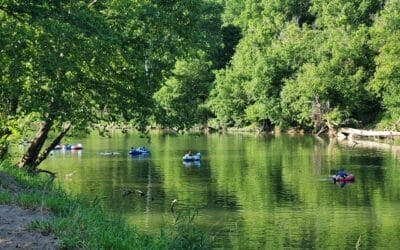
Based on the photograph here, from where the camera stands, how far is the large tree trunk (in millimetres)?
23350

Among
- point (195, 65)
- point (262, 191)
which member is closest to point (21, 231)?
point (262, 191)

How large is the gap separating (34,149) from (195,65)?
68943 millimetres

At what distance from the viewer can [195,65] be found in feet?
302

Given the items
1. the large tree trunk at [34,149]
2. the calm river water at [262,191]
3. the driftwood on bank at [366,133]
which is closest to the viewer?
the calm river water at [262,191]

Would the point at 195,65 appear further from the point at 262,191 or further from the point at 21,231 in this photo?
the point at 21,231

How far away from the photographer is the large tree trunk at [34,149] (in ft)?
76.6

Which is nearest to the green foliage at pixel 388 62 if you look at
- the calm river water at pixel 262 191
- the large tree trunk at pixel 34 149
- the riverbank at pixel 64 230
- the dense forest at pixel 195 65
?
the dense forest at pixel 195 65

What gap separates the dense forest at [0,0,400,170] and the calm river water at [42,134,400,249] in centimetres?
392

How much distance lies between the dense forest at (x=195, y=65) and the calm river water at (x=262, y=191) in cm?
392

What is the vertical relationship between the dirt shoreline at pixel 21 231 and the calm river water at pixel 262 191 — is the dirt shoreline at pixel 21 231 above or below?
above

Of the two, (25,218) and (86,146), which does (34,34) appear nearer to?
(25,218)

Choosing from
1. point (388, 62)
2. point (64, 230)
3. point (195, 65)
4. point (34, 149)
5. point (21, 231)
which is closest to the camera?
point (21, 231)

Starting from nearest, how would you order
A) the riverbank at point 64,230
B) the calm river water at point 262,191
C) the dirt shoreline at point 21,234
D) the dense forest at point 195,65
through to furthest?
the dirt shoreline at point 21,234
the riverbank at point 64,230
the dense forest at point 195,65
the calm river water at point 262,191

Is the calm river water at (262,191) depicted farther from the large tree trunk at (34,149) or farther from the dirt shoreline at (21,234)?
the dirt shoreline at (21,234)
